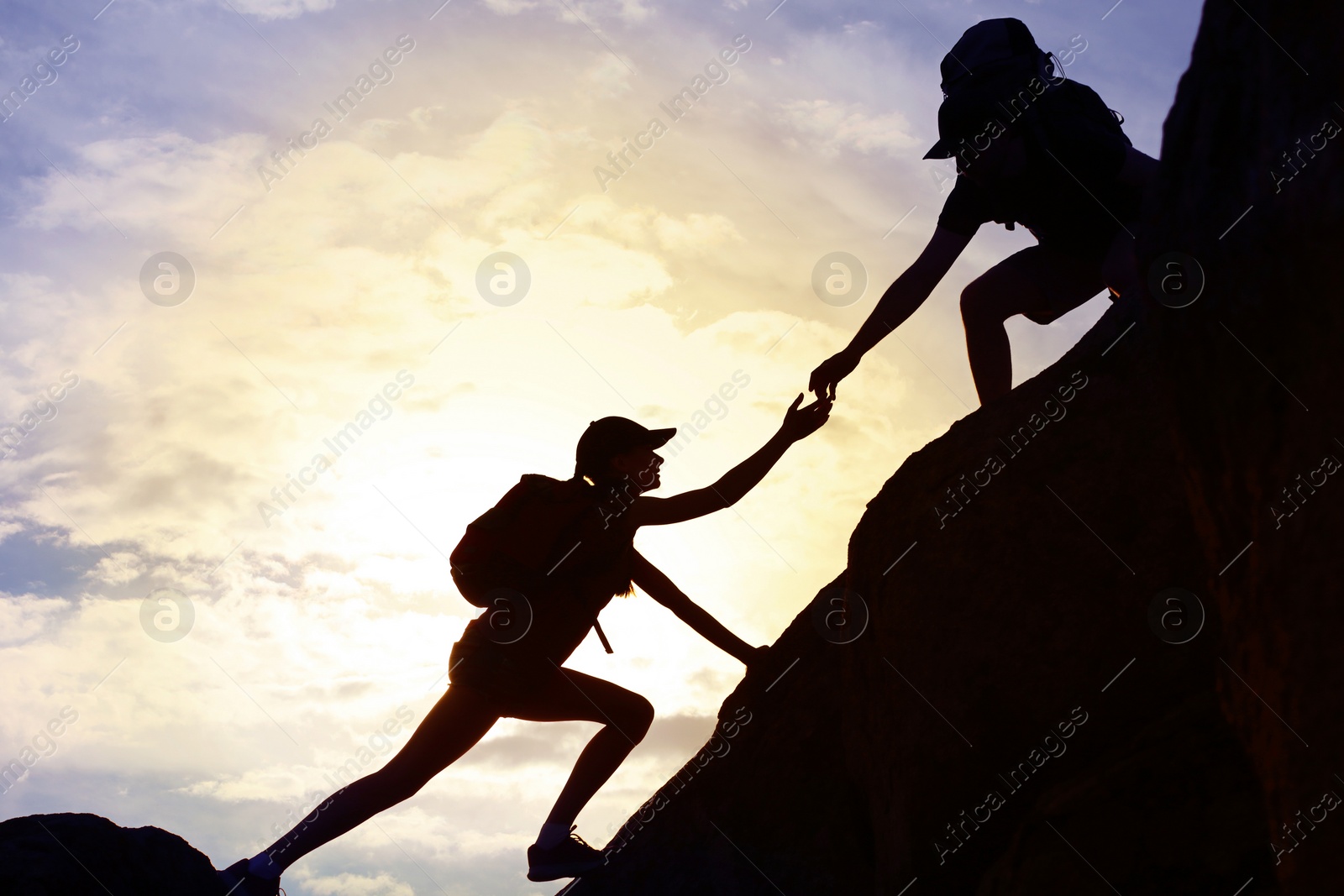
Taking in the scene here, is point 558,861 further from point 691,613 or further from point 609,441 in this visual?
point 609,441

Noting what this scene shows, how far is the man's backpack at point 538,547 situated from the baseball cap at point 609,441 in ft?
0.60

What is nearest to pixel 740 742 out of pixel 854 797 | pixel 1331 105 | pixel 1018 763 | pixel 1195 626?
pixel 854 797

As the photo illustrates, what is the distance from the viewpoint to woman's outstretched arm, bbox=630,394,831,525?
578cm

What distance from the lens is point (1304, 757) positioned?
2158 millimetres

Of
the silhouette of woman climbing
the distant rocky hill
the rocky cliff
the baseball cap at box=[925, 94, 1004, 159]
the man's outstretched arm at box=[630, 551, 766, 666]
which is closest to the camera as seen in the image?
the rocky cliff

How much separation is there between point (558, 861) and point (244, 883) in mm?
1523

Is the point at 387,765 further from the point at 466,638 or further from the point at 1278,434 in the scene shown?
the point at 1278,434

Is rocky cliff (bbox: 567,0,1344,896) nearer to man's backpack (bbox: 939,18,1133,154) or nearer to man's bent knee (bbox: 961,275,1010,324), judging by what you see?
man's bent knee (bbox: 961,275,1010,324)

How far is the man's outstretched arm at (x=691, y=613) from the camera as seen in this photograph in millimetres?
6023

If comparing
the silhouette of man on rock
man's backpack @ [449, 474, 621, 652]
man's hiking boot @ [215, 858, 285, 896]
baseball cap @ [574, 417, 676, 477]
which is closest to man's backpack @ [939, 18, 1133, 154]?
the silhouette of man on rock

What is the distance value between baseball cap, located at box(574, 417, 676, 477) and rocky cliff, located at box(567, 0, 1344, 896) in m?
1.32

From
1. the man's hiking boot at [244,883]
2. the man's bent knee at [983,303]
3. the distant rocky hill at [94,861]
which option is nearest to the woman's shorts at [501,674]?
the man's hiking boot at [244,883]

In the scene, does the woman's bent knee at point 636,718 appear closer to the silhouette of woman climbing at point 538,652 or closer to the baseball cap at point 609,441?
the silhouette of woman climbing at point 538,652

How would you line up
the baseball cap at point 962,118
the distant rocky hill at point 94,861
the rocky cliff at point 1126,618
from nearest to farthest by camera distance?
the rocky cliff at point 1126,618, the distant rocky hill at point 94,861, the baseball cap at point 962,118
